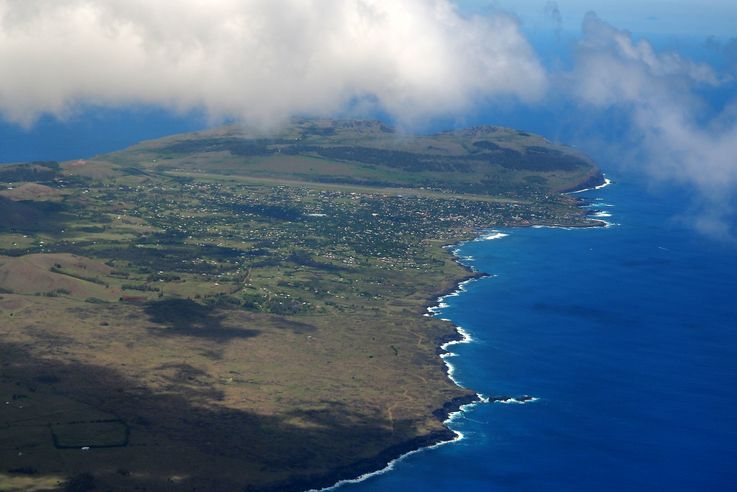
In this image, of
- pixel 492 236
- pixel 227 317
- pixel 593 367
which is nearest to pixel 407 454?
pixel 593 367

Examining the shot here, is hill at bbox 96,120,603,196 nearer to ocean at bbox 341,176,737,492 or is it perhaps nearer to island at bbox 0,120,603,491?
island at bbox 0,120,603,491

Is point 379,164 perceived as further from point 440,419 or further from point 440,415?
point 440,419

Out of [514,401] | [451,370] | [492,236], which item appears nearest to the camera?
[514,401]

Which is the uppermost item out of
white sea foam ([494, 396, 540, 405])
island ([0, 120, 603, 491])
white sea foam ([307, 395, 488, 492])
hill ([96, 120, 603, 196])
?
hill ([96, 120, 603, 196])

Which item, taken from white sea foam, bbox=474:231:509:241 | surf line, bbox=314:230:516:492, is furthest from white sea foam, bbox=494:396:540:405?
white sea foam, bbox=474:231:509:241

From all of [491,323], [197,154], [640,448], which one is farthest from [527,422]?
[197,154]

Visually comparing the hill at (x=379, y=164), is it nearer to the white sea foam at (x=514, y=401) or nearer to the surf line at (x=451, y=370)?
the surf line at (x=451, y=370)

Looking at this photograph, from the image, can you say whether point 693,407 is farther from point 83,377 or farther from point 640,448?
point 83,377
